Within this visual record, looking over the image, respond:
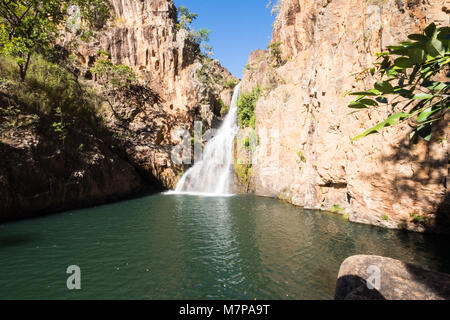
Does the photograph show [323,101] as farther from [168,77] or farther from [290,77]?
[168,77]

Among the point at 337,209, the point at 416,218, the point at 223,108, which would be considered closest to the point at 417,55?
the point at 416,218

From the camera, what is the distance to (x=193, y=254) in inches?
320

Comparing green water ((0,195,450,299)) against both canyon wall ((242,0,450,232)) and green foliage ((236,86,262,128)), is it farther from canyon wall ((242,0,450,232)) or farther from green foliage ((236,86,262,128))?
green foliage ((236,86,262,128))

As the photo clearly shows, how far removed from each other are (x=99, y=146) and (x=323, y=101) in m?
19.0

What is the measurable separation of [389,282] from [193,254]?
587cm

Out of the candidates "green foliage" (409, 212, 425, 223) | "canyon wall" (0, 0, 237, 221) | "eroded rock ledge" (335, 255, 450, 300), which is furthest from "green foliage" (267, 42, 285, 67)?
"eroded rock ledge" (335, 255, 450, 300)

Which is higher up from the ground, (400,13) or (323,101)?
(400,13)

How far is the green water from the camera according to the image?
5.90 metres

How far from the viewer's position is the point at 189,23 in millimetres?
39875

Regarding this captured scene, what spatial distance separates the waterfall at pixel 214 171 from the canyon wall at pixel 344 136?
3.55 m

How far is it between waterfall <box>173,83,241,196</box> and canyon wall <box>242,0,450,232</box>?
3.55 metres

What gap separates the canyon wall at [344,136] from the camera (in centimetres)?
944
